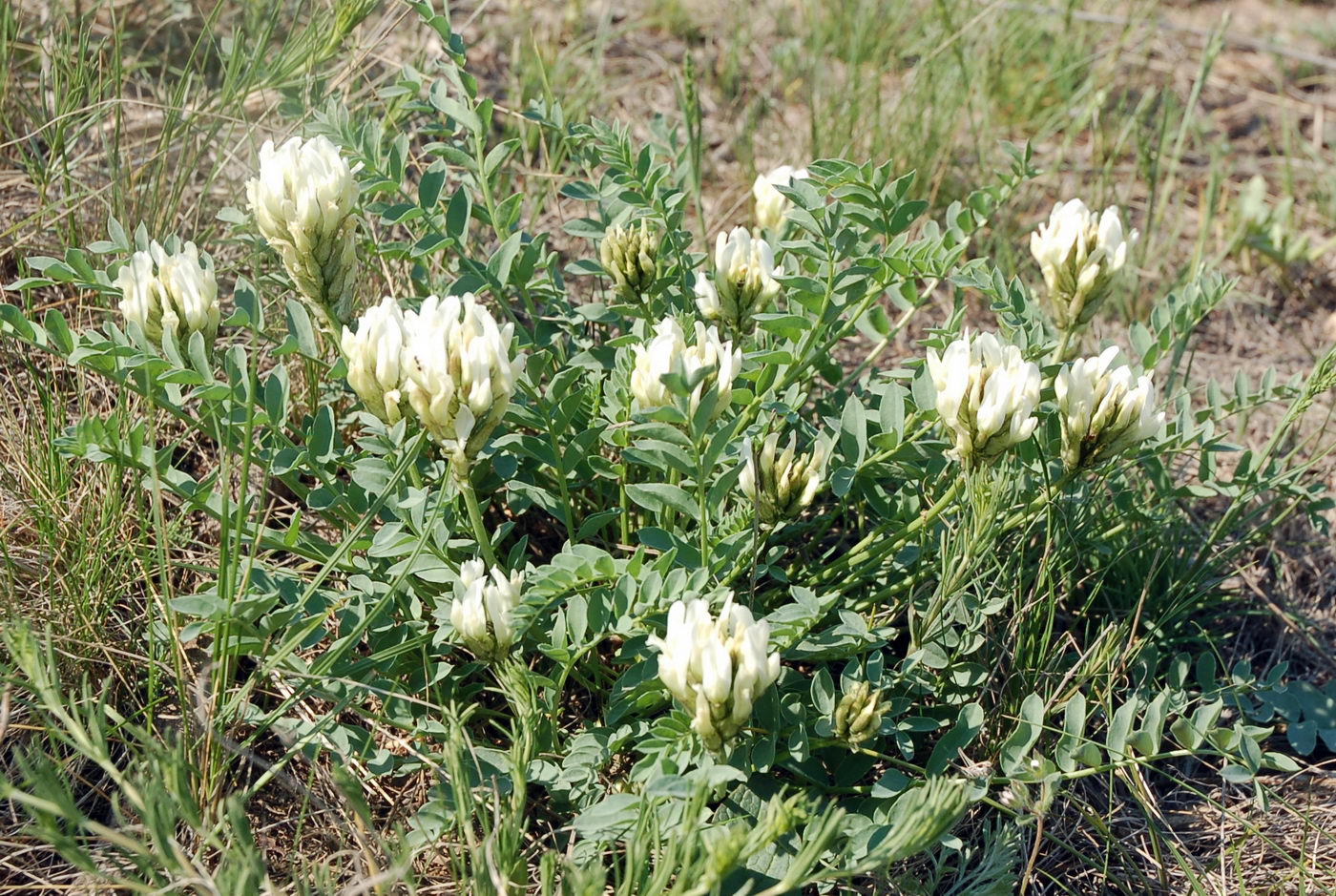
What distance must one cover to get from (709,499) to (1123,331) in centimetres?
204

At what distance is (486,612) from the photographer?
1.79 m

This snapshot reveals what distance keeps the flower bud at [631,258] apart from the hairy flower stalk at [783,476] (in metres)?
0.45

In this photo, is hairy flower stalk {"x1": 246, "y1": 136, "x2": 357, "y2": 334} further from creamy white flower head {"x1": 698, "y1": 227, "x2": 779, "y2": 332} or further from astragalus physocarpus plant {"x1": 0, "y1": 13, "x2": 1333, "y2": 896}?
creamy white flower head {"x1": 698, "y1": 227, "x2": 779, "y2": 332}

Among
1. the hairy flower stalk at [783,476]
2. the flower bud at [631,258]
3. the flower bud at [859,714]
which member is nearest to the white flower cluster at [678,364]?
the hairy flower stalk at [783,476]

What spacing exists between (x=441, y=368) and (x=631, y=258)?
598 millimetres

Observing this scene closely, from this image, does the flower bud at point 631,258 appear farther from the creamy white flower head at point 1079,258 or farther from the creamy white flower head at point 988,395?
the creamy white flower head at point 1079,258

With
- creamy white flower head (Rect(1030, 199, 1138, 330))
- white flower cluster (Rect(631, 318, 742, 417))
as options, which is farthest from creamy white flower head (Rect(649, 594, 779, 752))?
creamy white flower head (Rect(1030, 199, 1138, 330))

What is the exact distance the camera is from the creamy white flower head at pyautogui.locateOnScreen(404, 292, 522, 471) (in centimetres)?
164

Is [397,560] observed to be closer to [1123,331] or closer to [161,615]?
[161,615]

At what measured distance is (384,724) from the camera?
6.75 ft

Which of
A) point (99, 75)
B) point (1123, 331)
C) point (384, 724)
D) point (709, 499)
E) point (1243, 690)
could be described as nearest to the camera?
point (709, 499)

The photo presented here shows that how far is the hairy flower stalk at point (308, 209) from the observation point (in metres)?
1.86

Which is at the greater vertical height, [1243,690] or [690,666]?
[690,666]

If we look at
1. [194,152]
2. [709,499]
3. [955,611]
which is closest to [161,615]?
[709,499]
